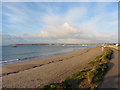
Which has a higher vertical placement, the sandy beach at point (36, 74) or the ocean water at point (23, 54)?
the sandy beach at point (36, 74)

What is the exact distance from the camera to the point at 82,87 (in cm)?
471

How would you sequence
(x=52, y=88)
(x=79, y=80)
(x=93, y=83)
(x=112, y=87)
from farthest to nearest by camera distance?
(x=79, y=80), (x=93, y=83), (x=112, y=87), (x=52, y=88)

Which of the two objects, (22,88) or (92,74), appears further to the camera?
(92,74)

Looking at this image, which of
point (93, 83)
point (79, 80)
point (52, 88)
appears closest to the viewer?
point (52, 88)

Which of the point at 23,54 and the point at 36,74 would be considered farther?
the point at 23,54

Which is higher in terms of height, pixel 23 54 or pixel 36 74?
A: pixel 36 74

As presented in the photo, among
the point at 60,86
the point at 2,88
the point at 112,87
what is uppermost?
the point at 60,86

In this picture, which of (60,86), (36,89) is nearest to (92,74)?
(60,86)

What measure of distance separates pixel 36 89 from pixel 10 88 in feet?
6.79

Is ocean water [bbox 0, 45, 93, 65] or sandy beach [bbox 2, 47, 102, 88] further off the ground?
sandy beach [bbox 2, 47, 102, 88]

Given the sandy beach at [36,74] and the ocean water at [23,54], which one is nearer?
the sandy beach at [36,74]

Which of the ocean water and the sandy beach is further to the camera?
the ocean water

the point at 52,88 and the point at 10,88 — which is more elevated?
the point at 52,88

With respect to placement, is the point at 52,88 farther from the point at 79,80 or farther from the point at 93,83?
the point at 93,83
